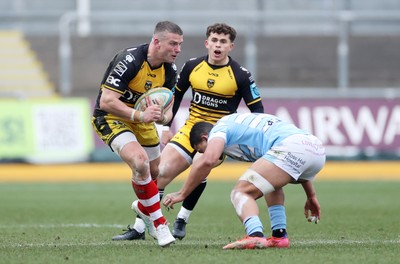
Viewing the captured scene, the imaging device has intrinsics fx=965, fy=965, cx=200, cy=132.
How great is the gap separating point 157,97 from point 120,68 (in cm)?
49

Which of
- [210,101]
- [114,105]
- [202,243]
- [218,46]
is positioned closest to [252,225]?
[202,243]

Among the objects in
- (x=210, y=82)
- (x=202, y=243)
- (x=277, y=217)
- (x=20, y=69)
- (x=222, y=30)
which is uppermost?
(x=222, y=30)

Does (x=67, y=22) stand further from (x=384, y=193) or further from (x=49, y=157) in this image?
(x=384, y=193)

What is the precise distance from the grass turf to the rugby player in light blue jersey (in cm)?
38

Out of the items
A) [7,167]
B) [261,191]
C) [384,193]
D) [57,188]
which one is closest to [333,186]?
[384,193]

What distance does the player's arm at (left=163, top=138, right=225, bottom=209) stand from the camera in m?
8.78

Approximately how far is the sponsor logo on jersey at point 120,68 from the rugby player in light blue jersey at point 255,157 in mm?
1185

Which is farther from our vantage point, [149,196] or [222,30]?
[222,30]

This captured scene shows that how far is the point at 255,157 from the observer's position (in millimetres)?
9297

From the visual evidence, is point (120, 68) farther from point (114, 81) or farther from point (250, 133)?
point (250, 133)

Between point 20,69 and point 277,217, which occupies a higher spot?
point 277,217

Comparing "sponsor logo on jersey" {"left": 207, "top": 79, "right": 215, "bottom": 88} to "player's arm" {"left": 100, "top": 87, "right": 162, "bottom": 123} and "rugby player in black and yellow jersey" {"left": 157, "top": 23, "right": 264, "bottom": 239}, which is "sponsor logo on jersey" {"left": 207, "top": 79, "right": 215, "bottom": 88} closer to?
"rugby player in black and yellow jersey" {"left": 157, "top": 23, "right": 264, "bottom": 239}

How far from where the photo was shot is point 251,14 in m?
26.2

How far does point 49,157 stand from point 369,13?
32.4 feet
